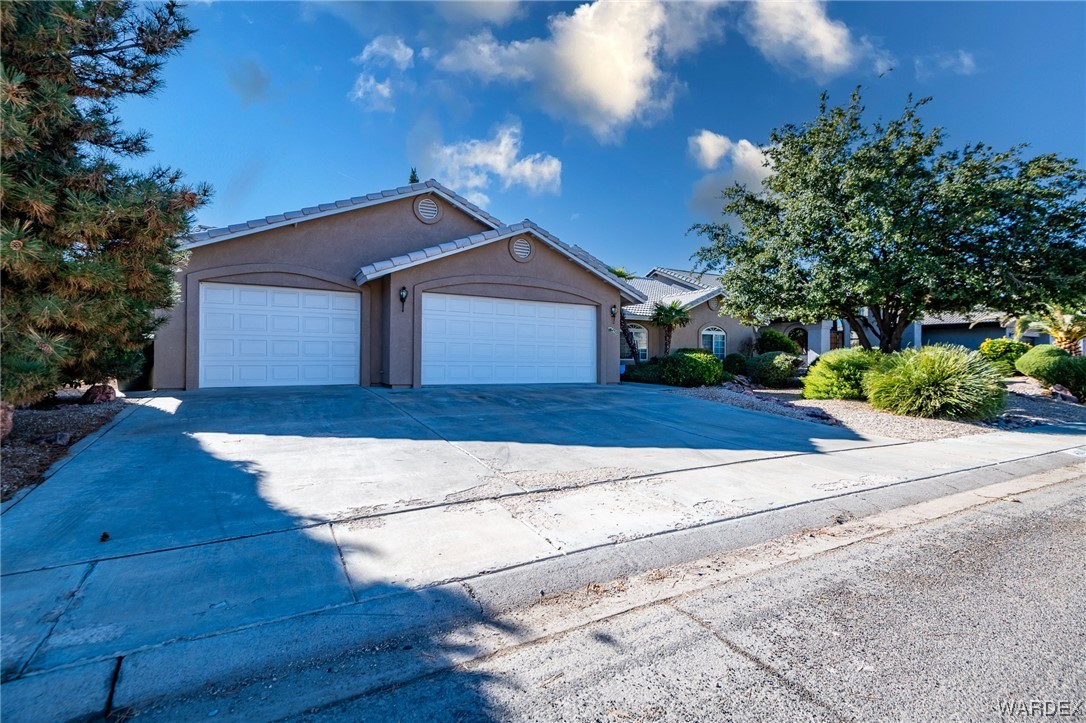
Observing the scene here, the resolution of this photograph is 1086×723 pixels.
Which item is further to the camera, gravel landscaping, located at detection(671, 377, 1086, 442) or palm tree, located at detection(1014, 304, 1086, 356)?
palm tree, located at detection(1014, 304, 1086, 356)

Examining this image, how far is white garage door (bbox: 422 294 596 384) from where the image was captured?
12828 mm

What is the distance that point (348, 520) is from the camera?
13.2 feet

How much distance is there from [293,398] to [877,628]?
998 cm

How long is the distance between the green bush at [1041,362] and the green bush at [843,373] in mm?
8684

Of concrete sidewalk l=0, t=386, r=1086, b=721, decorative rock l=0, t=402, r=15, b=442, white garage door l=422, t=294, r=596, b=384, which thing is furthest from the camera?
white garage door l=422, t=294, r=596, b=384

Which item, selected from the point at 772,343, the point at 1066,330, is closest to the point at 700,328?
the point at 772,343

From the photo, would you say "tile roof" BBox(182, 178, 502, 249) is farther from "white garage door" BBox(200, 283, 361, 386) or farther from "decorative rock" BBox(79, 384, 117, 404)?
"decorative rock" BBox(79, 384, 117, 404)

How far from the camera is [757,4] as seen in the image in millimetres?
11422

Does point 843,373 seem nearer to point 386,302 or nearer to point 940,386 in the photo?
point 940,386

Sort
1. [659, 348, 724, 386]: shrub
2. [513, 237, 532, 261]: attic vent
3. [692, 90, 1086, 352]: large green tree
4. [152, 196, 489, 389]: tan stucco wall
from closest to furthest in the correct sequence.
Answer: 1. [152, 196, 489, 389]: tan stucco wall
2. [692, 90, 1086, 352]: large green tree
3. [513, 237, 532, 261]: attic vent
4. [659, 348, 724, 386]: shrub

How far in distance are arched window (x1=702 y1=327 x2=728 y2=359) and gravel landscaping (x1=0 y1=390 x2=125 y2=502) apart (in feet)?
69.0

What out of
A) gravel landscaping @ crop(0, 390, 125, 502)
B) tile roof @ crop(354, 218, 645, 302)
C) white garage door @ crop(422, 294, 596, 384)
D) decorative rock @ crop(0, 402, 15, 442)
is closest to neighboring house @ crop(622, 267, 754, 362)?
tile roof @ crop(354, 218, 645, 302)

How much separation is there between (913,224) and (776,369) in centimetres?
741

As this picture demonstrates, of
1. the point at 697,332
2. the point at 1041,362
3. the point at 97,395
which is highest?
the point at 697,332
